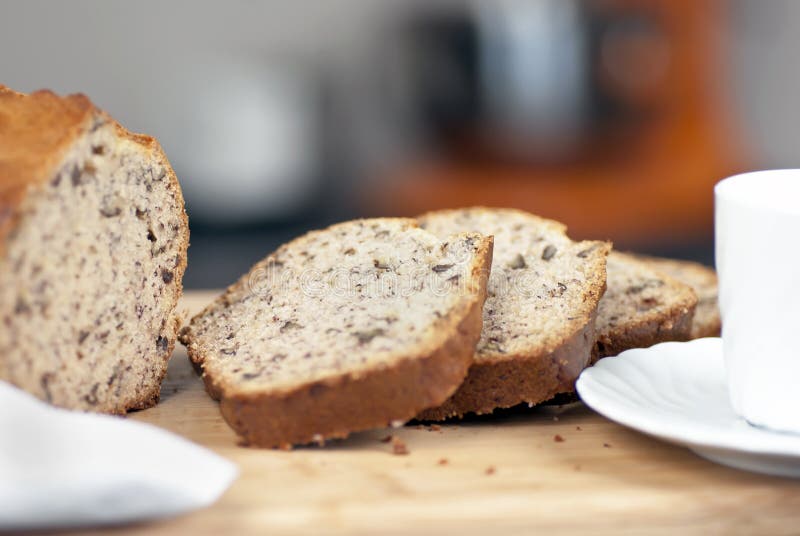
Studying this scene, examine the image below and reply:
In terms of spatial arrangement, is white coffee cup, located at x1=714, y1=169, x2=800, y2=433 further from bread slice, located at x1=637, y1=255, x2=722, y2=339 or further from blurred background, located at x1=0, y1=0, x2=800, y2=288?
blurred background, located at x1=0, y1=0, x2=800, y2=288

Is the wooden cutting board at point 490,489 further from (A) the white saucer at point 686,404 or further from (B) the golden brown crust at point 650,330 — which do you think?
(B) the golden brown crust at point 650,330

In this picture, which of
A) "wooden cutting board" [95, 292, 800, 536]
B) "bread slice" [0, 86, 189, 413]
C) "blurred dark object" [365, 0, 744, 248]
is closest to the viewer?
"wooden cutting board" [95, 292, 800, 536]

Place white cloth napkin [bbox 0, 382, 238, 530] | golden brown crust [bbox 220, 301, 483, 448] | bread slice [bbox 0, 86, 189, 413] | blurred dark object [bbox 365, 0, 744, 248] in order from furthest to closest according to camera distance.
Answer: blurred dark object [bbox 365, 0, 744, 248] → golden brown crust [bbox 220, 301, 483, 448] → bread slice [bbox 0, 86, 189, 413] → white cloth napkin [bbox 0, 382, 238, 530]

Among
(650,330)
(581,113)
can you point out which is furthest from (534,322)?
(581,113)

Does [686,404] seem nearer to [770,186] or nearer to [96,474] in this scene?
[770,186]

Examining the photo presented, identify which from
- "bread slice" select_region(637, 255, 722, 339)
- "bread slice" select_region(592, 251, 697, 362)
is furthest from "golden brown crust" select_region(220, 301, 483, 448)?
"bread slice" select_region(637, 255, 722, 339)

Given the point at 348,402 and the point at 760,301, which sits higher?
the point at 760,301
